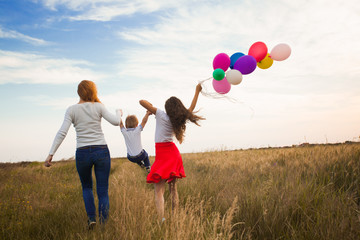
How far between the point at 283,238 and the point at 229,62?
128 inches

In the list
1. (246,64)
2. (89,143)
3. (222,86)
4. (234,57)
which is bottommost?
(89,143)

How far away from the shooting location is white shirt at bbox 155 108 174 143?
12.7 feet

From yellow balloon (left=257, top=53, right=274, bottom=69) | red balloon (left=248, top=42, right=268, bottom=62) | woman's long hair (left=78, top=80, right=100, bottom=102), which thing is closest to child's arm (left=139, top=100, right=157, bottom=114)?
woman's long hair (left=78, top=80, right=100, bottom=102)

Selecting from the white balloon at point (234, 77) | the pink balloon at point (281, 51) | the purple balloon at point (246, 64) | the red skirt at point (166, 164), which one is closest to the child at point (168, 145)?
the red skirt at point (166, 164)

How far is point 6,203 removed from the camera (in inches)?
191

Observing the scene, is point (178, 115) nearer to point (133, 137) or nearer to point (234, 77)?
point (234, 77)

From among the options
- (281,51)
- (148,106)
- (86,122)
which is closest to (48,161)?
(86,122)

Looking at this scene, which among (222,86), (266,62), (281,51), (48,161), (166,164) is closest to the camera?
(48,161)

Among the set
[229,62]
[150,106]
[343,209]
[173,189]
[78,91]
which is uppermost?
[229,62]

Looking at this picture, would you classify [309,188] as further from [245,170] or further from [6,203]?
[6,203]

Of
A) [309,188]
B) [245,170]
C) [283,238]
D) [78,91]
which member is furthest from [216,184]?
[78,91]

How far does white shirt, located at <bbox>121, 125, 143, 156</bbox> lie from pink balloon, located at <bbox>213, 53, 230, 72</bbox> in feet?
10.6

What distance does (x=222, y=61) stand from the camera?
4656mm

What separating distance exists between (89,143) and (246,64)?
125 inches
